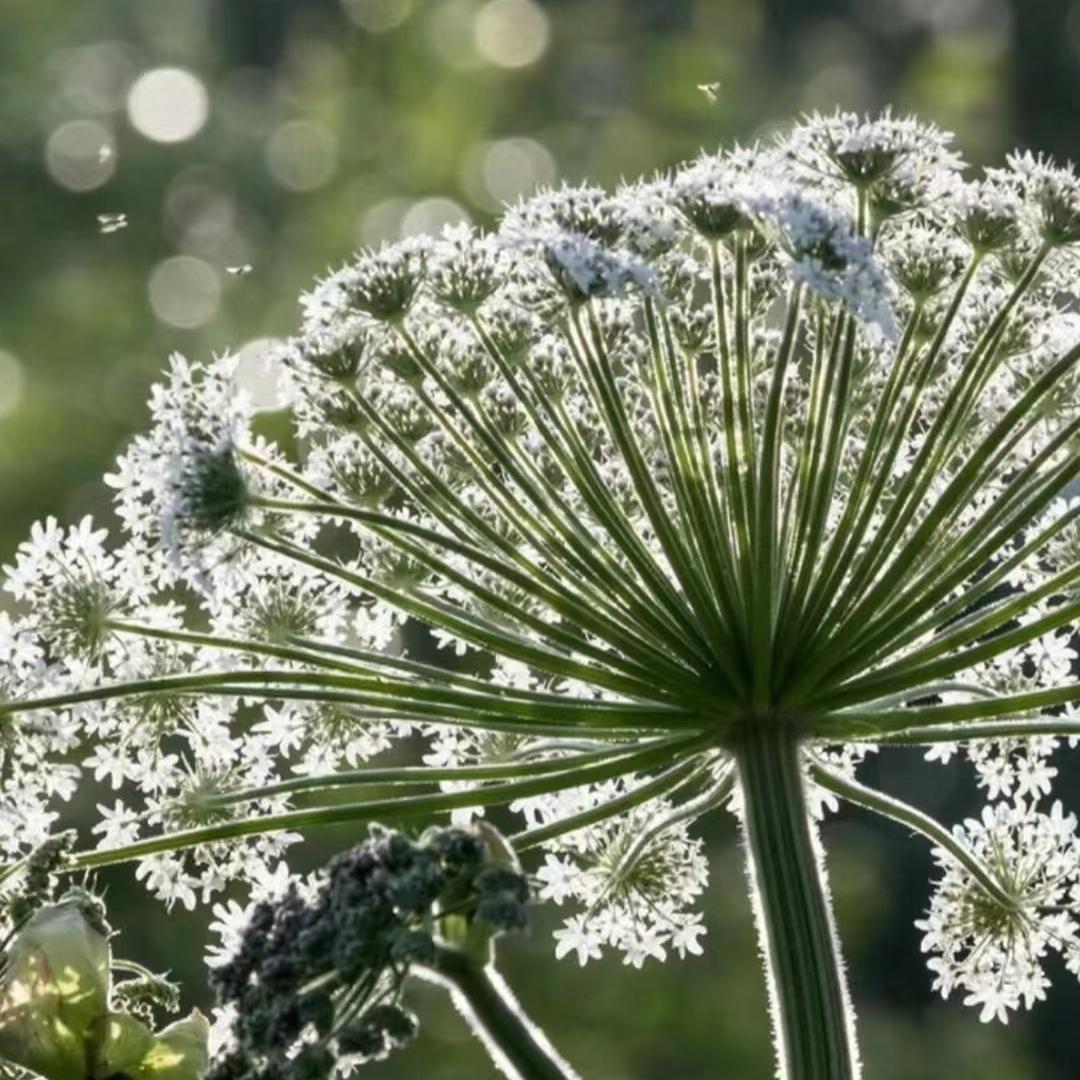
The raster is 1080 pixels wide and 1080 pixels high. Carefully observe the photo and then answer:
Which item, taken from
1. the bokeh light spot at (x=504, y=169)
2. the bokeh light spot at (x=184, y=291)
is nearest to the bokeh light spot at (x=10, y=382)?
the bokeh light spot at (x=184, y=291)

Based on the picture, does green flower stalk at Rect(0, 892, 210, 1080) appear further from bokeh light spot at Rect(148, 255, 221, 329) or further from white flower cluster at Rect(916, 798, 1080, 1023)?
bokeh light spot at Rect(148, 255, 221, 329)

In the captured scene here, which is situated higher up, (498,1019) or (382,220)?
(382,220)

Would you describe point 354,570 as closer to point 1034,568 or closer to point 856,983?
point 1034,568

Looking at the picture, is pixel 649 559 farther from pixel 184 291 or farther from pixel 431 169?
pixel 431 169

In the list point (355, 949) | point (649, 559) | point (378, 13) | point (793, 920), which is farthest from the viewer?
point (378, 13)

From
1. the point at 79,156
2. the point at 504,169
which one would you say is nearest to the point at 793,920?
the point at 504,169

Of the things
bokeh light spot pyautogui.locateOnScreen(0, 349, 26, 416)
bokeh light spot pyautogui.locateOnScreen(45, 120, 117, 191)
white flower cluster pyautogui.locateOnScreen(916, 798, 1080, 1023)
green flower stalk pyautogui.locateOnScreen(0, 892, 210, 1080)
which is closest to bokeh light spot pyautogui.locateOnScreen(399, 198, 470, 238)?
bokeh light spot pyautogui.locateOnScreen(45, 120, 117, 191)
